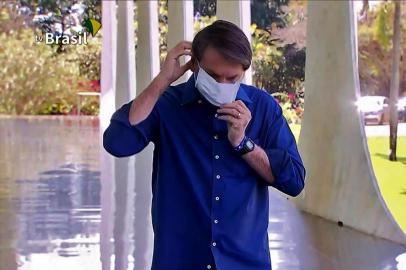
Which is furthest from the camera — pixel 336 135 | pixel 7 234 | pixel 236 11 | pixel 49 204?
pixel 236 11

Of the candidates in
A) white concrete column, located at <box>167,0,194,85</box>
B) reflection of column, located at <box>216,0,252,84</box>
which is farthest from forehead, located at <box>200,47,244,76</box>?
white concrete column, located at <box>167,0,194,85</box>

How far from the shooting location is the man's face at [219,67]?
1.57 m

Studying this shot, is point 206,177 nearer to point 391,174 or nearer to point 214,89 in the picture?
point 214,89

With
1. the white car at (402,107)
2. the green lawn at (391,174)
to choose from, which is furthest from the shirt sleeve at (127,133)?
the white car at (402,107)

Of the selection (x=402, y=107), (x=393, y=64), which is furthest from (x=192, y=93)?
(x=393, y=64)

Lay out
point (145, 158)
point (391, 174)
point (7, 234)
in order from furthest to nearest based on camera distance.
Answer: point (145, 158)
point (7, 234)
point (391, 174)

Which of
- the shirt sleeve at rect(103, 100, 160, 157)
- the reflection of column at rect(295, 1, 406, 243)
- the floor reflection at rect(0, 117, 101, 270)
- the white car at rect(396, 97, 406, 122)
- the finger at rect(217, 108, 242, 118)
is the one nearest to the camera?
the finger at rect(217, 108, 242, 118)

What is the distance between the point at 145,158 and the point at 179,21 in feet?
6.51

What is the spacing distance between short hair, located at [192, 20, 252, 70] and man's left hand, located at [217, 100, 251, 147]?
94 millimetres

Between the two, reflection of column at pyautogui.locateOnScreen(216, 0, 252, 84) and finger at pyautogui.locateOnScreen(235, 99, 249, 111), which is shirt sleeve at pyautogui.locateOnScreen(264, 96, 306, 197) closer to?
finger at pyautogui.locateOnScreen(235, 99, 249, 111)

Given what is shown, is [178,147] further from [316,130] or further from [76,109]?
[76,109]

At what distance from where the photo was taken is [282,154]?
5.32ft

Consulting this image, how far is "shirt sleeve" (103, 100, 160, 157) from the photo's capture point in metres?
1.66

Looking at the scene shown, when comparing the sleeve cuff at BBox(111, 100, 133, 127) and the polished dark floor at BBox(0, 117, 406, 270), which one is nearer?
the sleeve cuff at BBox(111, 100, 133, 127)
